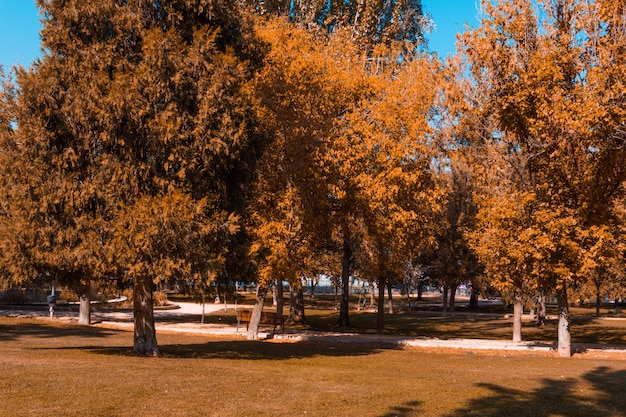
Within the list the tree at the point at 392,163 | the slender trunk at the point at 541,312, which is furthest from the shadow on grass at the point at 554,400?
the slender trunk at the point at 541,312

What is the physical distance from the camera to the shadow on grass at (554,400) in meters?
9.04

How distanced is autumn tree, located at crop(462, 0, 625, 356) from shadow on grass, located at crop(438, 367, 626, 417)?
721cm

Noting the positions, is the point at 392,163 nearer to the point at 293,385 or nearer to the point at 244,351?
the point at 244,351

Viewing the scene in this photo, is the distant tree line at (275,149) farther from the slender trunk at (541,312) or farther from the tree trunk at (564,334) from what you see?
the slender trunk at (541,312)

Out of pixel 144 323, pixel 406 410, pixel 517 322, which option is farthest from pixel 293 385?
pixel 517 322

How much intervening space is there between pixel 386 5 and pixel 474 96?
970 inches

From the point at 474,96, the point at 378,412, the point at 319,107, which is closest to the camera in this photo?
the point at 378,412

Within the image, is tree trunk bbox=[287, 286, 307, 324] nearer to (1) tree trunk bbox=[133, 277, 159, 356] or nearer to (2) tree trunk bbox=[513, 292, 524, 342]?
(2) tree trunk bbox=[513, 292, 524, 342]

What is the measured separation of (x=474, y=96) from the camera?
21562 mm

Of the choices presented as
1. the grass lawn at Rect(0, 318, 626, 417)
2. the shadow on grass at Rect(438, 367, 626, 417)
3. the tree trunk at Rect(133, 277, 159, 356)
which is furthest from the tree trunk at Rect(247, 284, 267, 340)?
the shadow on grass at Rect(438, 367, 626, 417)

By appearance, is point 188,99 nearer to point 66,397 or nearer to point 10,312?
point 66,397

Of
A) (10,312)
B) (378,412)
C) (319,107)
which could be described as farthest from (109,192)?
(10,312)

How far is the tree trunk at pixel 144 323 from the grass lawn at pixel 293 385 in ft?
1.53

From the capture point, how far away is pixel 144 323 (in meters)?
16.1
